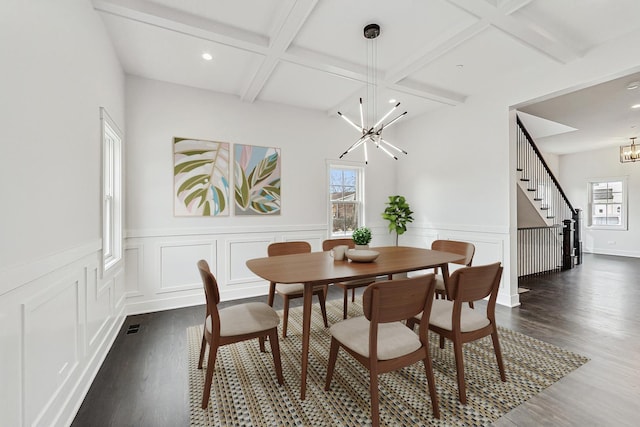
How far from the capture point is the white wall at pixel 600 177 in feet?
23.4

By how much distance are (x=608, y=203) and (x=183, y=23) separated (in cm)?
1048

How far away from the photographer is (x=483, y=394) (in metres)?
1.85

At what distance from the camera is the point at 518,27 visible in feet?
8.05

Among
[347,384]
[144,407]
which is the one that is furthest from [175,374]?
[347,384]

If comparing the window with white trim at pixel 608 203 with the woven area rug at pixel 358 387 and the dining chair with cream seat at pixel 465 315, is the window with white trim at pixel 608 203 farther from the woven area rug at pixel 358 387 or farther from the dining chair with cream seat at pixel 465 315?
the dining chair with cream seat at pixel 465 315

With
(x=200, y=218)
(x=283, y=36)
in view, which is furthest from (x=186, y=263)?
(x=283, y=36)

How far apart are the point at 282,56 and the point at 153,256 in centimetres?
281

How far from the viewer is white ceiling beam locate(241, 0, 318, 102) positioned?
2.21 meters

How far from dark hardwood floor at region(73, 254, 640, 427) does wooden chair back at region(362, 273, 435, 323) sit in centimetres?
85

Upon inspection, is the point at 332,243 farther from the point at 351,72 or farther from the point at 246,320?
the point at 351,72

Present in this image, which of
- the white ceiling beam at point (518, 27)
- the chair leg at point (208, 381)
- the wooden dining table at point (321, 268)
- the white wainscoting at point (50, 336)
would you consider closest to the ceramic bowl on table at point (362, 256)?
the wooden dining table at point (321, 268)

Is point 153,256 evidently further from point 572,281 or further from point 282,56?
point 572,281

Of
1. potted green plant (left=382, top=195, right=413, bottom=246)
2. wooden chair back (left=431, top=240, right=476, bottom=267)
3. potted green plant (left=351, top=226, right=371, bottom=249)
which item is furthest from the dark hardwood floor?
potted green plant (left=382, top=195, right=413, bottom=246)

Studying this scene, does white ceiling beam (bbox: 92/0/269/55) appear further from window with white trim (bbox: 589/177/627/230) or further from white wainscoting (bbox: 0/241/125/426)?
window with white trim (bbox: 589/177/627/230)
